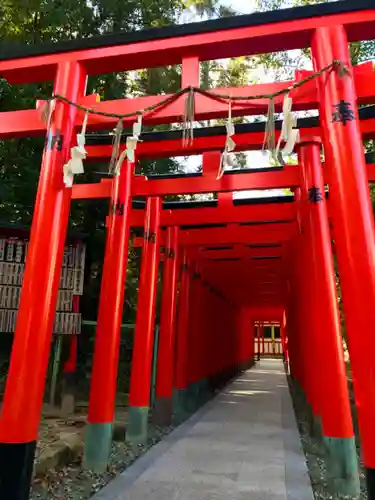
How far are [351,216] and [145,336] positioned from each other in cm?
454

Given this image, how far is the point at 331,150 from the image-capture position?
3557 millimetres

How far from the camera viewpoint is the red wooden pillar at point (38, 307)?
3.41 metres

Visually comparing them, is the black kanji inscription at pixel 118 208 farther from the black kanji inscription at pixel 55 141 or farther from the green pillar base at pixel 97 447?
the green pillar base at pixel 97 447

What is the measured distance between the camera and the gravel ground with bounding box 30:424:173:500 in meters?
4.44

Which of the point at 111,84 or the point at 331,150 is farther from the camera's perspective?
the point at 111,84

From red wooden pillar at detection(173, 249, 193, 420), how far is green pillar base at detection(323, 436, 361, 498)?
16.4 feet

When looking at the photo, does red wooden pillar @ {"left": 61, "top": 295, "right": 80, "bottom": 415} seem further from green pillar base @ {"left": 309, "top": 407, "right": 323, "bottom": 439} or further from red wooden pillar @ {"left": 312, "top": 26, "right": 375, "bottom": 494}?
red wooden pillar @ {"left": 312, "top": 26, "right": 375, "bottom": 494}

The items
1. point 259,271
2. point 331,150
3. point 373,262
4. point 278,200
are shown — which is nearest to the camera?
point 373,262

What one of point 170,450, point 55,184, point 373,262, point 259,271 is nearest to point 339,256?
point 373,262

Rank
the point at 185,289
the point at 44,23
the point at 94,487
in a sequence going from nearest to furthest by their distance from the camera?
the point at 94,487 → the point at 185,289 → the point at 44,23

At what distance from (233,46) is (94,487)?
15.8ft

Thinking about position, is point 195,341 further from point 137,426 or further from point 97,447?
point 97,447

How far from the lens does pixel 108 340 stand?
5.47 meters

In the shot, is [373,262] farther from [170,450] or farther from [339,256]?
[170,450]
